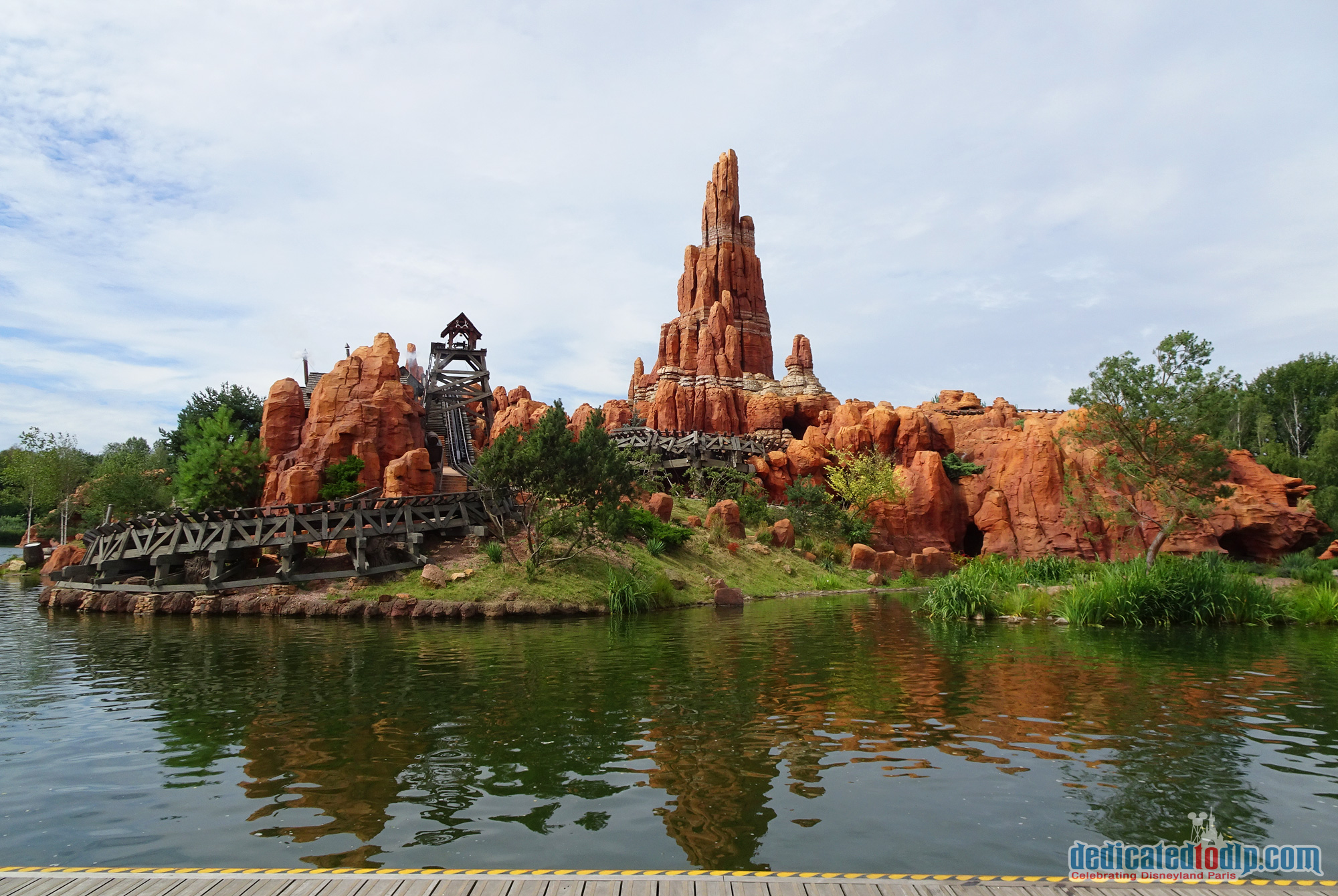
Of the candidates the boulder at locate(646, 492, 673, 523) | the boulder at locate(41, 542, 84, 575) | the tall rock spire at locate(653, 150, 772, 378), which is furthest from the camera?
the tall rock spire at locate(653, 150, 772, 378)

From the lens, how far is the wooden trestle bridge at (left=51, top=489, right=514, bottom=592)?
34188 mm

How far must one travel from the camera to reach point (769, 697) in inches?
565

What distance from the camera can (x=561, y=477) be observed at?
33656mm

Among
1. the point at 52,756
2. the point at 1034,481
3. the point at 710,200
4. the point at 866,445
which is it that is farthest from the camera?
the point at 710,200

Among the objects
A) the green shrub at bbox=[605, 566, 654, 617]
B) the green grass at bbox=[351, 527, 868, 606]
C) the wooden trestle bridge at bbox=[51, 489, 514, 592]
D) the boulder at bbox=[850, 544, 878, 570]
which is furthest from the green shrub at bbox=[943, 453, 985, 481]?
the wooden trestle bridge at bbox=[51, 489, 514, 592]

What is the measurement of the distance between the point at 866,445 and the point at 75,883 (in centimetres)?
5855

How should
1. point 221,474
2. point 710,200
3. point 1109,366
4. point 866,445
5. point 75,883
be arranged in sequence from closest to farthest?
point 75,883 → point 1109,366 → point 221,474 → point 866,445 → point 710,200

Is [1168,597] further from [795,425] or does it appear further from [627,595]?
[795,425]

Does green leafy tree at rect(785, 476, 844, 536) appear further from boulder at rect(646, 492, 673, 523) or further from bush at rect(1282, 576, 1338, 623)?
bush at rect(1282, 576, 1338, 623)

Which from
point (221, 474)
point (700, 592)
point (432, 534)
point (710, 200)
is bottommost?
point (700, 592)

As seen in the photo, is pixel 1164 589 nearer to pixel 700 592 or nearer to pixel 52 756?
pixel 700 592

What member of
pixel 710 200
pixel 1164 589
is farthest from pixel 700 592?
pixel 710 200

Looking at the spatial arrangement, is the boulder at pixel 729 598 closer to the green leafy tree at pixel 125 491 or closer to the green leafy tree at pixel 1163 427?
the green leafy tree at pixel 1163 427

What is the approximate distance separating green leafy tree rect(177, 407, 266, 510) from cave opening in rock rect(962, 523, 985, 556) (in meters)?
49.2
